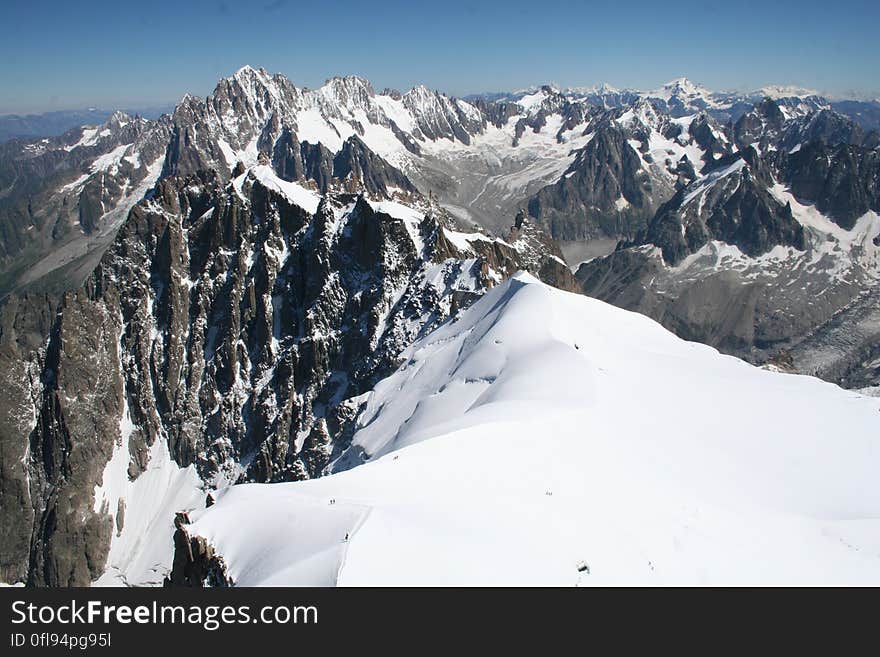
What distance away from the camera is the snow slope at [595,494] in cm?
2284

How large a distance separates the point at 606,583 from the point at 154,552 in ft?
371

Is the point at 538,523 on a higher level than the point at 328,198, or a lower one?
lower

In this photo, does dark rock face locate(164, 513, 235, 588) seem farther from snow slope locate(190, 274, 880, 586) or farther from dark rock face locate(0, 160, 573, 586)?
dark rock face locate(0, 160, 573, 586)

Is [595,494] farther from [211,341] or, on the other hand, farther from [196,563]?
[211,341]

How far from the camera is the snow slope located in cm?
2284

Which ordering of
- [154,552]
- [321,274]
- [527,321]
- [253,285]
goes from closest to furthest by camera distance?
[527,321]
[154,552]
[321,274]
[253,285]

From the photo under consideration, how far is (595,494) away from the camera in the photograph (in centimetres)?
2900

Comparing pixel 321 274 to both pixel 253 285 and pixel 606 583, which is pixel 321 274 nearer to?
pixel 253 285

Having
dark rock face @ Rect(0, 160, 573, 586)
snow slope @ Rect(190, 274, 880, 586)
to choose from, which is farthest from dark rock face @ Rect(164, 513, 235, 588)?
dark rock face @ Rect(0, 160, 573, 586)

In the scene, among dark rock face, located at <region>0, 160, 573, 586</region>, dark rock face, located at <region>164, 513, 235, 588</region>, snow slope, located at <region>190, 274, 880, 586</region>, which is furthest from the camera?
dark rock face, located at <region>0, 160, 573, 586</region>

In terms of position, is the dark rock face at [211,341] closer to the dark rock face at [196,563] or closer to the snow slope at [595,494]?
the snow slope at [595,494]

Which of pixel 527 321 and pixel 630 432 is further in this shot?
pixel 527 321
